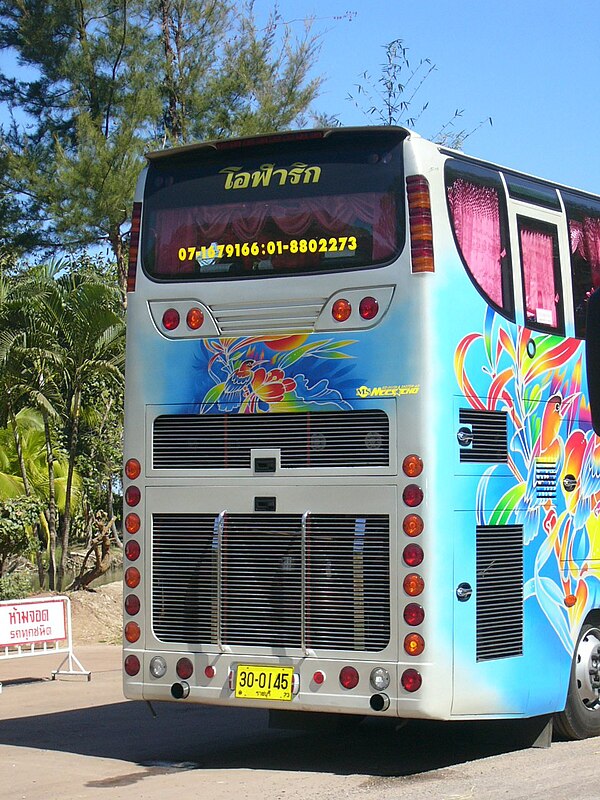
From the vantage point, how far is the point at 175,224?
10.8 m

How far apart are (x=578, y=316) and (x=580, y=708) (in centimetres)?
309

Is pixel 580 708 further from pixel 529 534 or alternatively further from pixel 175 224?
pixel 175 224

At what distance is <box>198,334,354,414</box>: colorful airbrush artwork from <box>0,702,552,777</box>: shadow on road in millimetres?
2698

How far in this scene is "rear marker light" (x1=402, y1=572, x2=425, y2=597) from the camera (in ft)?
31.3

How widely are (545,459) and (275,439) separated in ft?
6.98

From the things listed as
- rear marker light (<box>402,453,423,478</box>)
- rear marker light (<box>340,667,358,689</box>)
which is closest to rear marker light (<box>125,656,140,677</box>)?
rear marker light (<box>340,667,358,689</box>)

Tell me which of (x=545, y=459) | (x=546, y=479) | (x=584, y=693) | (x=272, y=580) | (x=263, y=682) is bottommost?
(x=584, y=693)

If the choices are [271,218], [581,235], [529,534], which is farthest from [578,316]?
[271,218]

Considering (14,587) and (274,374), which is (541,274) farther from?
(14,587)

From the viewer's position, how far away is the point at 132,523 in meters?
10.7

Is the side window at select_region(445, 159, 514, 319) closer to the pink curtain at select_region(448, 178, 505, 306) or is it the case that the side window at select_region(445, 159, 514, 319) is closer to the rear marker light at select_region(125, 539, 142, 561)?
the pink curtain at select_region(448, 178, 505, 306)

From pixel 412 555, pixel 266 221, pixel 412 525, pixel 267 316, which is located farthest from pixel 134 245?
pixel 412 555

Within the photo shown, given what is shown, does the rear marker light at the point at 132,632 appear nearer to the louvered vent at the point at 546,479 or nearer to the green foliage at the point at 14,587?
the louvered vent at the point at 546,479

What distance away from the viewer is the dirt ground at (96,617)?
20484 millimetres
